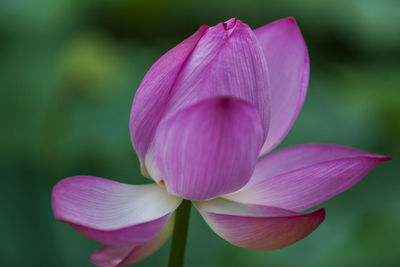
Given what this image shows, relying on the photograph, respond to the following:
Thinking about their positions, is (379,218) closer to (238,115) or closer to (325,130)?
(325,130)

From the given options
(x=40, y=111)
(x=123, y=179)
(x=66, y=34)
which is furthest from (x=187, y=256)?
(x=66, y=34)

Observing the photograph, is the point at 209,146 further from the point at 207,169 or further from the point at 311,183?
the point at 311,183

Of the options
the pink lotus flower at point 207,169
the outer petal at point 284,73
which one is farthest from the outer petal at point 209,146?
the outer petal at point 284,73

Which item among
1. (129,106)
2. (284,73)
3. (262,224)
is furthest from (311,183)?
(129,106)

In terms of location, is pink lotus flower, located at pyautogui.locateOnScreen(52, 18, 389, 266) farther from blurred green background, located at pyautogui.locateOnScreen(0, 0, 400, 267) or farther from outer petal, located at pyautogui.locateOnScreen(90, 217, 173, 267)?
blurred green background, located at pyautogui.locateOnScreen(0, 0, 400, 267)

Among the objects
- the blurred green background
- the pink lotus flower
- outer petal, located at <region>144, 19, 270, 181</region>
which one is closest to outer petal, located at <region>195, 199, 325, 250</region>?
the pink lotus flower

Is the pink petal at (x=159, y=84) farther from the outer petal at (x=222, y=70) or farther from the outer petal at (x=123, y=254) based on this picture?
the outer petal at (x=123, y=254)
